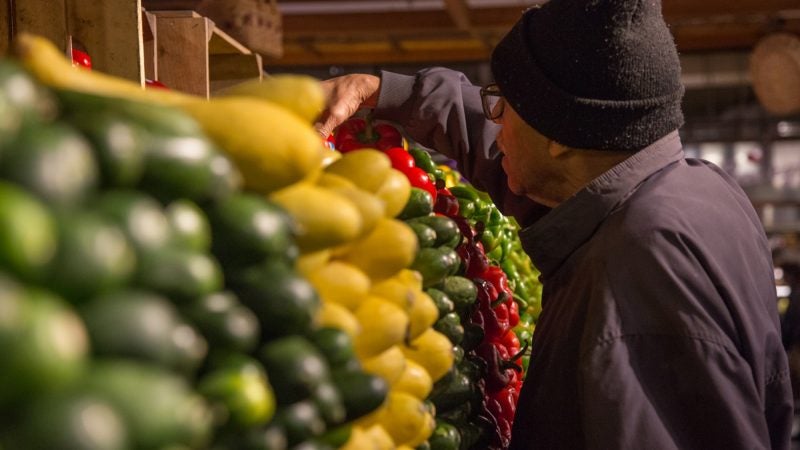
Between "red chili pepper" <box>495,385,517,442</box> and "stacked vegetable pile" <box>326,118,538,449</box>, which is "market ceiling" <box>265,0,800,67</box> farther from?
"red chili pepper" <box>495,385,517,442</box>

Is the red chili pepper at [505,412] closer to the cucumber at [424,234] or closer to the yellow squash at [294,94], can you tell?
the cucumber at [424,234]

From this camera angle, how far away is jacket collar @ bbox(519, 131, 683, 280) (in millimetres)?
1716

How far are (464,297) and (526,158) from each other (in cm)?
43

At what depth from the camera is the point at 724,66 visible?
1176cm

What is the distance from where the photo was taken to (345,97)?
2107 mm

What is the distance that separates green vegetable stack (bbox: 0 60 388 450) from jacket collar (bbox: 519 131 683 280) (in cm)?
90

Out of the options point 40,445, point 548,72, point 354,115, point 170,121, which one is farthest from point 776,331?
point 40,445

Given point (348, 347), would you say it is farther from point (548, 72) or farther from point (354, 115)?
point (354, 115)

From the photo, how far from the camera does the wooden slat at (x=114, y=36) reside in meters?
1.65

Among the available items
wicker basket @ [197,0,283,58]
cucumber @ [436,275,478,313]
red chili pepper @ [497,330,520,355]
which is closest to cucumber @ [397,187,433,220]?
cucumber @ [436,275,478,313]

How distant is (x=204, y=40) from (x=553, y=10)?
0.92m

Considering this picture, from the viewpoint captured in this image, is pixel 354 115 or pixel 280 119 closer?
pixel 280 119

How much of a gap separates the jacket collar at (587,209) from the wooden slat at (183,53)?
941mm

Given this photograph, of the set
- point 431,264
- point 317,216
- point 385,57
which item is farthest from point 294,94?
point 385,57
